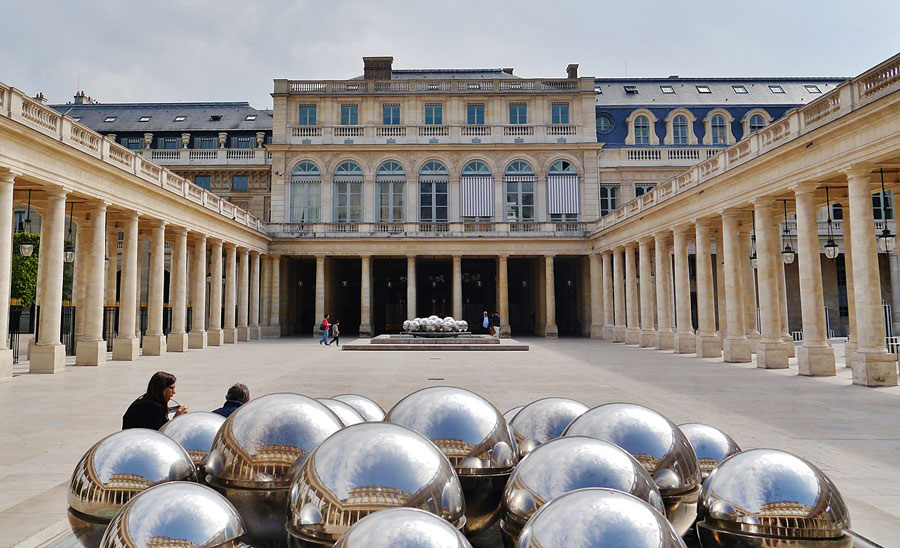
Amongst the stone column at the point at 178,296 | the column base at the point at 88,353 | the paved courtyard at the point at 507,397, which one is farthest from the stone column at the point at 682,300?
the column base at the point at 88,353

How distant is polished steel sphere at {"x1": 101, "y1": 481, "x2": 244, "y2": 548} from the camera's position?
9.86 feet

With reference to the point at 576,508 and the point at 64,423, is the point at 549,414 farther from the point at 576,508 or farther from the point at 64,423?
the point at 64,423

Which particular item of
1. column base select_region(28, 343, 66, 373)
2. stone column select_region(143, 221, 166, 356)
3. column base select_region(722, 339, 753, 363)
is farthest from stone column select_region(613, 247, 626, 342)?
column base select_region(28, 343, 66, 373)

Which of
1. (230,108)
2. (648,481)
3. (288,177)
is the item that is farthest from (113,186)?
(230,108)

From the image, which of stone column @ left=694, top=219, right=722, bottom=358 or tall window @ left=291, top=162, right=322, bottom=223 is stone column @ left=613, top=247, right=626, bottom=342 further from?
tall window @ left=291, top=162, right=322, bottom=223

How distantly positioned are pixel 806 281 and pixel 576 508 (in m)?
22.4

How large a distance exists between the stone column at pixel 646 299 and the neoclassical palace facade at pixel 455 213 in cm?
12

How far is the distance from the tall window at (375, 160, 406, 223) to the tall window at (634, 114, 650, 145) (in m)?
20.9

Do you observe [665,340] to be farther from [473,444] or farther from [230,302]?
[473,444]

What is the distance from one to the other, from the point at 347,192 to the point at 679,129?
29.4 m

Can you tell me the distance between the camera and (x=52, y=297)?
2127 cm

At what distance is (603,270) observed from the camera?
4247cm

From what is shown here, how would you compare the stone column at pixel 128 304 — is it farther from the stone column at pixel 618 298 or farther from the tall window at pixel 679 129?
the tall window at pixel 679 129

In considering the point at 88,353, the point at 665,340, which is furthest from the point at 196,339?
the point at 665,340
